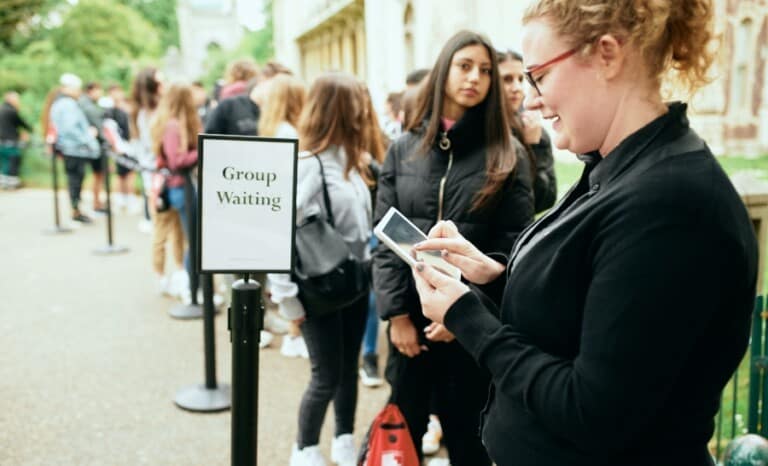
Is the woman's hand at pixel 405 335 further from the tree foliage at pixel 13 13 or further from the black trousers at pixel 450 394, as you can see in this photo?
the tree foliage at pixel 13 13

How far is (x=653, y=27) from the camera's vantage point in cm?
133

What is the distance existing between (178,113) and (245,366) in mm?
4362

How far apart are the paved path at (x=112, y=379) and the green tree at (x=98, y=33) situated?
32636 mm

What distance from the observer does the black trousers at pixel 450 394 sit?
302 cm

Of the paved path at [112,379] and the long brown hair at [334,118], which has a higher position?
the long brown hair at [334,118]

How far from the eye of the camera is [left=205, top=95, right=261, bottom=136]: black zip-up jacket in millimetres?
6062

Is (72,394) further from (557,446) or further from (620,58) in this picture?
(620,58)

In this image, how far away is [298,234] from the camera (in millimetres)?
3422

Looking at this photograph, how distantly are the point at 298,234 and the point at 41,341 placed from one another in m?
3.48

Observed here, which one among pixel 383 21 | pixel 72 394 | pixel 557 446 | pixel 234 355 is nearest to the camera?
pixel 557 446

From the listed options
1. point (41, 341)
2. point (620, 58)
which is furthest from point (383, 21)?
point (620, 58)

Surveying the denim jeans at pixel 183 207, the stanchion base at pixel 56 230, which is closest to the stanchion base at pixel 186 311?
the denim jeans at pixel 183 207

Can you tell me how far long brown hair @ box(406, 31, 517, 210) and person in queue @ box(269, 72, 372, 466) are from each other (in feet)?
1.62

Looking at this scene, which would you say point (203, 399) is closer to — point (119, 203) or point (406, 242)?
point (406, 242)
